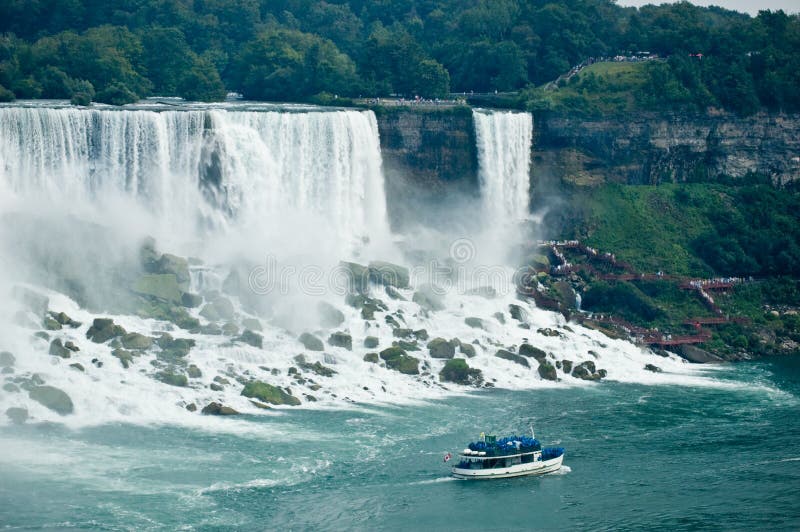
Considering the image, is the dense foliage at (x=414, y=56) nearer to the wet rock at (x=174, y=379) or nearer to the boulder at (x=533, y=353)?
the boulder at (x=533, y=353)

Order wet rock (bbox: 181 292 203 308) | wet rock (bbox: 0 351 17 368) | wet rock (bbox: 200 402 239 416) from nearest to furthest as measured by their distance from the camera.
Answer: wet rock (bbox: 200 402 239 416)
wet rock (bbox: 0 351 17 368)
wet rock (bbox: 181 292 203 308)

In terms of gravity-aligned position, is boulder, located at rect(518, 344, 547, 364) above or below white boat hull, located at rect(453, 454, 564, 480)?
above

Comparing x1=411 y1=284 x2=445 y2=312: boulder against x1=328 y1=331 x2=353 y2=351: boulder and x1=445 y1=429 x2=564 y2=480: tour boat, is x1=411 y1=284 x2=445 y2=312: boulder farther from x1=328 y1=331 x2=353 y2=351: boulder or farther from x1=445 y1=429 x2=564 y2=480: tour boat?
x1=445 y1=429 x2=564 y2=480: tour boat

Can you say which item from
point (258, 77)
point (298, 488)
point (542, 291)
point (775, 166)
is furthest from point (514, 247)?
point (298, 488)

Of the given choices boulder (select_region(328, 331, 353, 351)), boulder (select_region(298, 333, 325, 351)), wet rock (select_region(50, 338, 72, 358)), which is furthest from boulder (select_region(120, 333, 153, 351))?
boulder (select_region(328, 331, 353, 351))

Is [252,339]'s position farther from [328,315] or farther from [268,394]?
[268,394]

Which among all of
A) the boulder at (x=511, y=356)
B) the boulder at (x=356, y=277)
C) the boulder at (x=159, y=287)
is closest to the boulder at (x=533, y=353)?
the boulder at (x=511, y=356)
